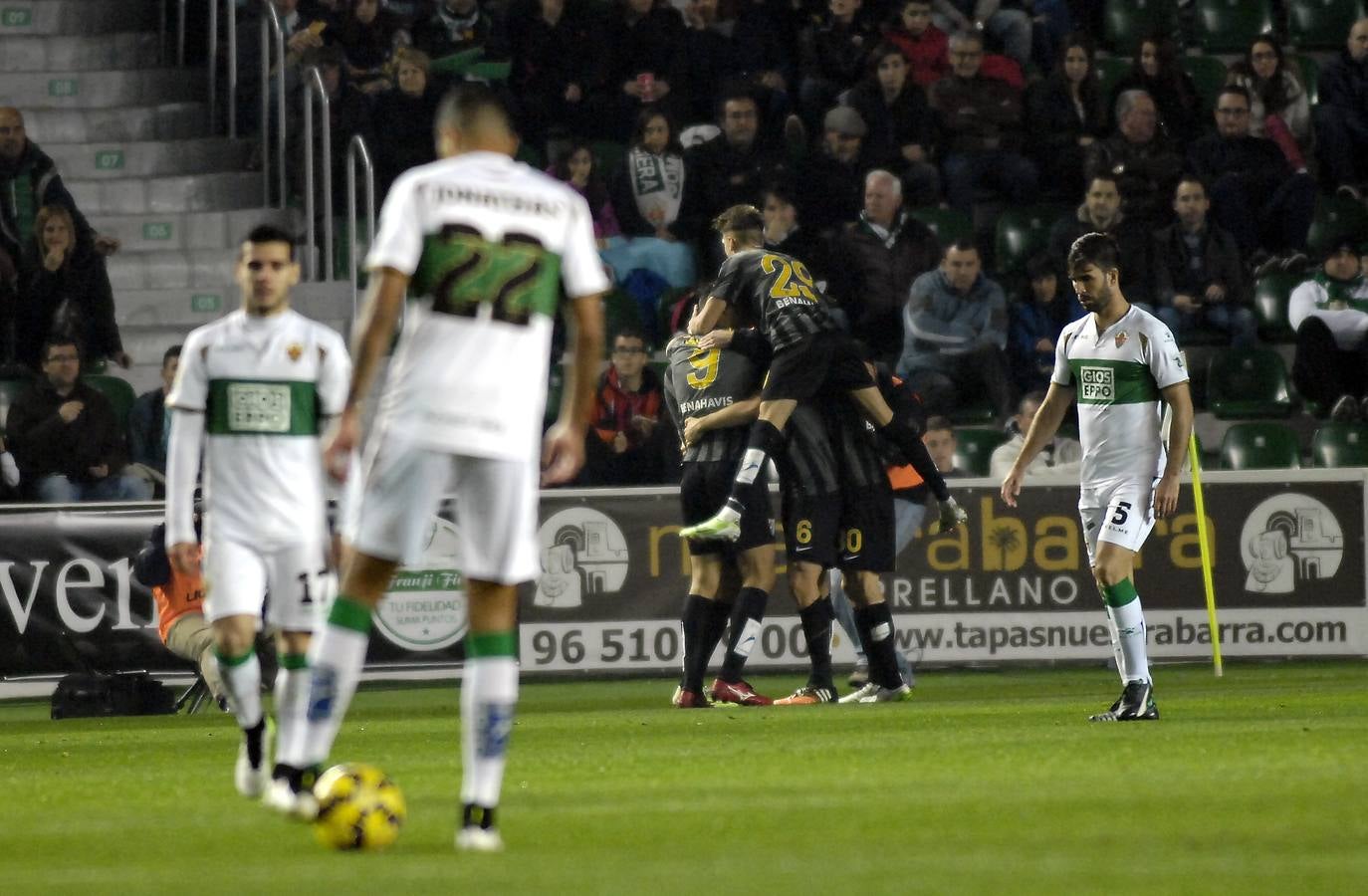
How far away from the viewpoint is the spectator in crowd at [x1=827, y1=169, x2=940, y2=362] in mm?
17719

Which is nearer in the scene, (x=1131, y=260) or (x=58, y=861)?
(x=58, y=861)

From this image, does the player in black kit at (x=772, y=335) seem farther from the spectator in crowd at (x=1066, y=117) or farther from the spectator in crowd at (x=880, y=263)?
the spectator in crowd at (x=1066, y=117)

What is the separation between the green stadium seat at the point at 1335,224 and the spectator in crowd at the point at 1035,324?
2696 mm

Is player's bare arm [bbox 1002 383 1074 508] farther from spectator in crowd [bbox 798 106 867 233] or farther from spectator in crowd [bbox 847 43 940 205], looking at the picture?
spectator in crowd [bbox 847 43 940 205]

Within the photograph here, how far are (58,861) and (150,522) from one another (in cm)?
922

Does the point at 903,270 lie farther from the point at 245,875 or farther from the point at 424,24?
the point at 245,875

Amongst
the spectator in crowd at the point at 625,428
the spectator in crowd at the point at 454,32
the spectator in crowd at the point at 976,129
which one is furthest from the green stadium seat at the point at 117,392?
the spectator in crowd at the point at 976,129

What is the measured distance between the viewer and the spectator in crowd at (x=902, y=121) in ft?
63.3

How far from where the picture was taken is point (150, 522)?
579 inches

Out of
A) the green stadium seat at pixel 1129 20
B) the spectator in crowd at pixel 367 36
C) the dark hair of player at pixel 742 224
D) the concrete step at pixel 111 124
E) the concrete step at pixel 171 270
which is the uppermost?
the green stadium seat at pixel 1129 20

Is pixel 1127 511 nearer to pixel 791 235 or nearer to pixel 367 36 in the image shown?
pixel 791 235

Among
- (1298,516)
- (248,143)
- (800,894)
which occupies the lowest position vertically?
(800,894)

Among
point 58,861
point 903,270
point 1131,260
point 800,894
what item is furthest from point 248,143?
point 800,894

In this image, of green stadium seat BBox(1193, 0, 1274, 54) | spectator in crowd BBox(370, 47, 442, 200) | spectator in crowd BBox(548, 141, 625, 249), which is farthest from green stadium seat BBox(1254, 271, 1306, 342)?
spectator in crowd BBox(370, 47, 442, 200)
